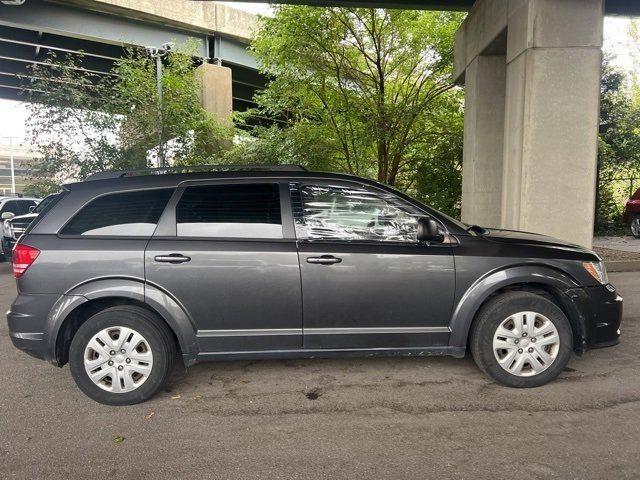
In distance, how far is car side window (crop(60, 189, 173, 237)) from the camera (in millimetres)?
3801

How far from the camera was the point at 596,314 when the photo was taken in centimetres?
395

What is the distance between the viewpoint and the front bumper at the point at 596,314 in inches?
154

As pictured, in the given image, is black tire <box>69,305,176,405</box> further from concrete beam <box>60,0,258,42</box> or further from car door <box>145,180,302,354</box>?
concrete beam <box>60,0,258,42</box>

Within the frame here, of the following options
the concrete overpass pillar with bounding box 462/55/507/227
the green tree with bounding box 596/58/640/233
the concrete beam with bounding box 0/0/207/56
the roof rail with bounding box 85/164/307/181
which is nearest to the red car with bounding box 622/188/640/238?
the green tree with bounding box 596/58/640/233

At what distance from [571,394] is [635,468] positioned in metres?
Result: 1.01

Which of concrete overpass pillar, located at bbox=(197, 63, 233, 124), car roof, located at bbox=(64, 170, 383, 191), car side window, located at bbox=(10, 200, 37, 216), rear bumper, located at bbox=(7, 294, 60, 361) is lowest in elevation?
rear bumper, located at bbox=(7, 294, 60, 361)

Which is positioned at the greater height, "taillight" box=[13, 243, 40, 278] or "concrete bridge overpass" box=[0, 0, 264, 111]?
"concrete bridge overpass" box=[0, 0, 264, 111]

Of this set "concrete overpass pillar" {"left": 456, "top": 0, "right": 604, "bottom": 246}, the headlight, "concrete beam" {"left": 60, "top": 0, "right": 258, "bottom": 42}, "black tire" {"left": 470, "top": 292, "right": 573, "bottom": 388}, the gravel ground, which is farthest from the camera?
"concrete beam" {"left": 60, "top": 0, "right": 258, "bottom": 42}

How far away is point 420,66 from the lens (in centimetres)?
1282

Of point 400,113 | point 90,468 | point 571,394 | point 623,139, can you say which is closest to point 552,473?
point 571,394

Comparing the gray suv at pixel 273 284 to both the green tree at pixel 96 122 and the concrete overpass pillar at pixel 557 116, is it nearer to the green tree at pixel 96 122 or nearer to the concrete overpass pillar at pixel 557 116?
the concrete overpass pillar at pixel 557 116

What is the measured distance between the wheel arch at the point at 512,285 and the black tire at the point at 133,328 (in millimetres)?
2343

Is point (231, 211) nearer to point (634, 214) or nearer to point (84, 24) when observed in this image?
point (634, 214)

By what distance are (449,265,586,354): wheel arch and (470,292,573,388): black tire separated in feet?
0.32
